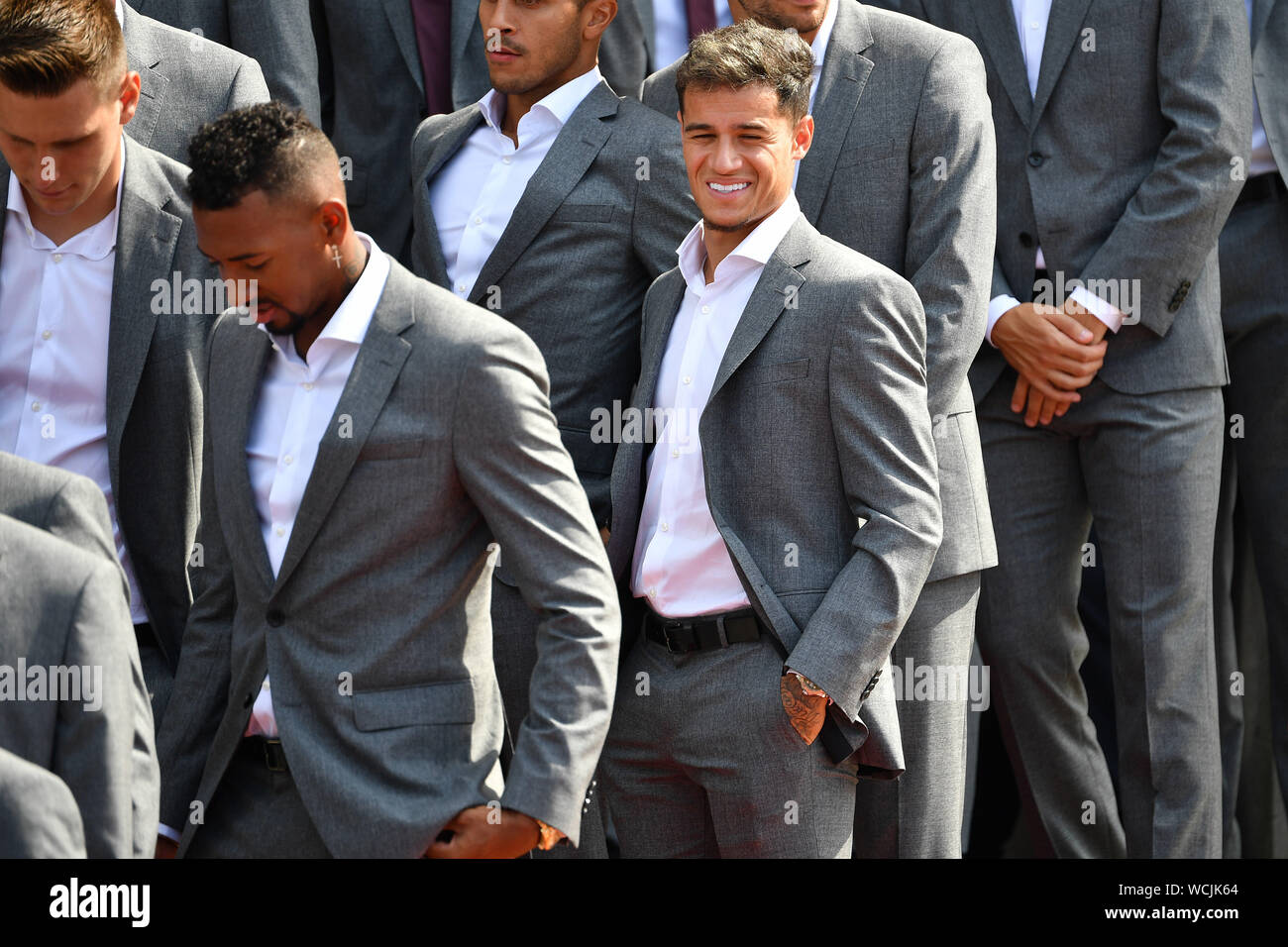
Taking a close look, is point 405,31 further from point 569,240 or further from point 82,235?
point 82,235

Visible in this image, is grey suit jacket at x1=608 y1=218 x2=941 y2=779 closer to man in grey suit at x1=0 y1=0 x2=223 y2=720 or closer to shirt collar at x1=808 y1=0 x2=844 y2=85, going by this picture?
shirt collar at x1=808 y1=0 x2=844 y2=85

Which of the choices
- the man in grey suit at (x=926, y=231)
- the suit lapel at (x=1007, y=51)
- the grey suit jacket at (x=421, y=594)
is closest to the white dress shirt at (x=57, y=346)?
the grey suit jacket at (x=421, y=594)

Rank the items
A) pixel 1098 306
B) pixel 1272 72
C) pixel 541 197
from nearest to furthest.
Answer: pixel 541 197, pixel 1098 306, pixel 1272 72

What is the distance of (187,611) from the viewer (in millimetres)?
4039

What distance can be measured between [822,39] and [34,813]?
2.77 meters

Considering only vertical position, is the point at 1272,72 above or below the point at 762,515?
above

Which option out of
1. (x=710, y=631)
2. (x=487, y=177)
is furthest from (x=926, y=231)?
(x=710, y=631)

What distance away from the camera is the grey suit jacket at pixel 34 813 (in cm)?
274

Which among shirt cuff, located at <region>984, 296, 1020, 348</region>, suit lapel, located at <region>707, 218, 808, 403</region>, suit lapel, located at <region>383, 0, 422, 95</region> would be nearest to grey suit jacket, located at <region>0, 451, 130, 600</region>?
suit lapel, located at <region>707, 218, 808, 403</region>

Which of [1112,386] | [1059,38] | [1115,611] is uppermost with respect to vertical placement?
[1059,38]

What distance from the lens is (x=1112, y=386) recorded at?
489 centimetres
